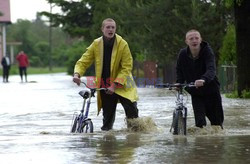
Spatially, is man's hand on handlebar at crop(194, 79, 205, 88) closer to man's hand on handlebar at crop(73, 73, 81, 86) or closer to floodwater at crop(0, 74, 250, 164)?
floodwater at crop(0, 74, 250, 164)

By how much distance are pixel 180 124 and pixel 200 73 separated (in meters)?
0.76

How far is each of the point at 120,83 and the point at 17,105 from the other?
916 centimetres

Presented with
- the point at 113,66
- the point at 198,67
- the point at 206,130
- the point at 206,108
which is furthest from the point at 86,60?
the point at 206,130

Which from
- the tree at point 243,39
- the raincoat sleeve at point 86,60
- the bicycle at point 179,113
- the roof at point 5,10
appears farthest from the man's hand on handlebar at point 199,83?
the roof at point 5,10

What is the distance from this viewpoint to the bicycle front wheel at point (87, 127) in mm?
10688

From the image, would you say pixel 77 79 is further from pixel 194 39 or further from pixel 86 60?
pixel 194 39

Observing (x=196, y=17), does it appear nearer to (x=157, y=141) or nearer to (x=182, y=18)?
(x=182, y=18)

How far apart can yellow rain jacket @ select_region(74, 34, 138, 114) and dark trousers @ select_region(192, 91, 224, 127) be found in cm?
98

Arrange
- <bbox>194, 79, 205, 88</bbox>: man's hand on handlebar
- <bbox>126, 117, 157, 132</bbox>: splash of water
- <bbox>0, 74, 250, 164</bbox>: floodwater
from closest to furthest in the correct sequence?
1. <bbox>0, 74, 250, 164</bbox>: floodwater
2. <bbox>194, 79, 205, 88</bbox>: man's hand on handlebar
3. <bbox>126, 117, 157, 132</bbox>: splash of water

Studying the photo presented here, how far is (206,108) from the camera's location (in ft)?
35.7

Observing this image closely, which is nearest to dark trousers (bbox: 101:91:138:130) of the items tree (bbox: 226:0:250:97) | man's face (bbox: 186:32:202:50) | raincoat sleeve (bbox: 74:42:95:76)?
raincoat sleeve (bbox: 74:42:95:76)

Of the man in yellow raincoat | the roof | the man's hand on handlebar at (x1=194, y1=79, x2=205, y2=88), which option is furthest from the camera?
the roof

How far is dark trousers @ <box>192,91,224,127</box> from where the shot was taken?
10.7 m

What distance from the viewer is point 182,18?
26.7m
